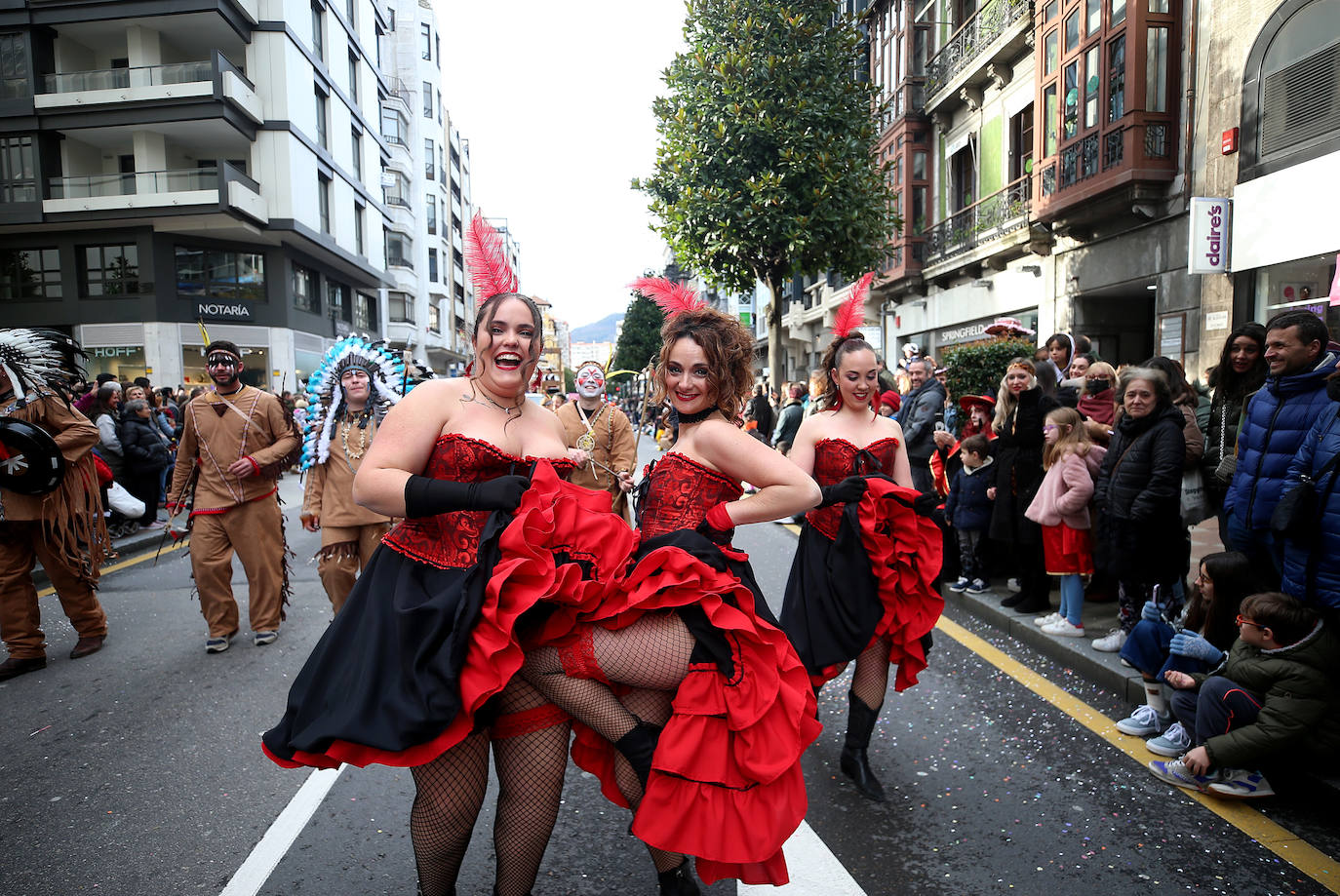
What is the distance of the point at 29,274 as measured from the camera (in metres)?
25.3

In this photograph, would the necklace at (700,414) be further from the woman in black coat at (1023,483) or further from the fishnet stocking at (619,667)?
the woman in black coat at (1023,483)

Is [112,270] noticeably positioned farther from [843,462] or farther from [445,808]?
[445,808]

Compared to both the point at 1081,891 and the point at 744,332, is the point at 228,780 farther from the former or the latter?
the point at 1081,891

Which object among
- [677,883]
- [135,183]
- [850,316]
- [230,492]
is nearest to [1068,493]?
[850,316]

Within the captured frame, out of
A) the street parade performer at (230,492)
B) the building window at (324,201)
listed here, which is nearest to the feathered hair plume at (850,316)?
the street parade performer at (230,492)

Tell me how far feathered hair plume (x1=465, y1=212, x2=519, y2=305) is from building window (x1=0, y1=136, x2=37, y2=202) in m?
28.6

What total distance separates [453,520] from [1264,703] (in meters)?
3.21

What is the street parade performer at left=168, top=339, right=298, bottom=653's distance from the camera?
18.2 ft

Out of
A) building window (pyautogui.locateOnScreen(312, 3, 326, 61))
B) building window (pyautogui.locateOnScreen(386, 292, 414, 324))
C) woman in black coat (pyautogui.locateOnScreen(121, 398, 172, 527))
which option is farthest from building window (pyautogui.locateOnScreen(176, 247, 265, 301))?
building window (pyautogui.locateOnScreen(386, 292, 414, 324))

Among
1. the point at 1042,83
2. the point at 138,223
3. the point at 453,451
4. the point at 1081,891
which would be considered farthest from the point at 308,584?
the point at 138,223

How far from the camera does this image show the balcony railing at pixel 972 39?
1684 centimetres

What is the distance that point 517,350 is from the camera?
2.54m

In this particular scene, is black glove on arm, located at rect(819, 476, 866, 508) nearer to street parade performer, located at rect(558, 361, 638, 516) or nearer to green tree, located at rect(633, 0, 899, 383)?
street parade performer, located at rect(558, 361, 638, 516)

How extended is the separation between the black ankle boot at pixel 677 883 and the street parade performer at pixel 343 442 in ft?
10.7
